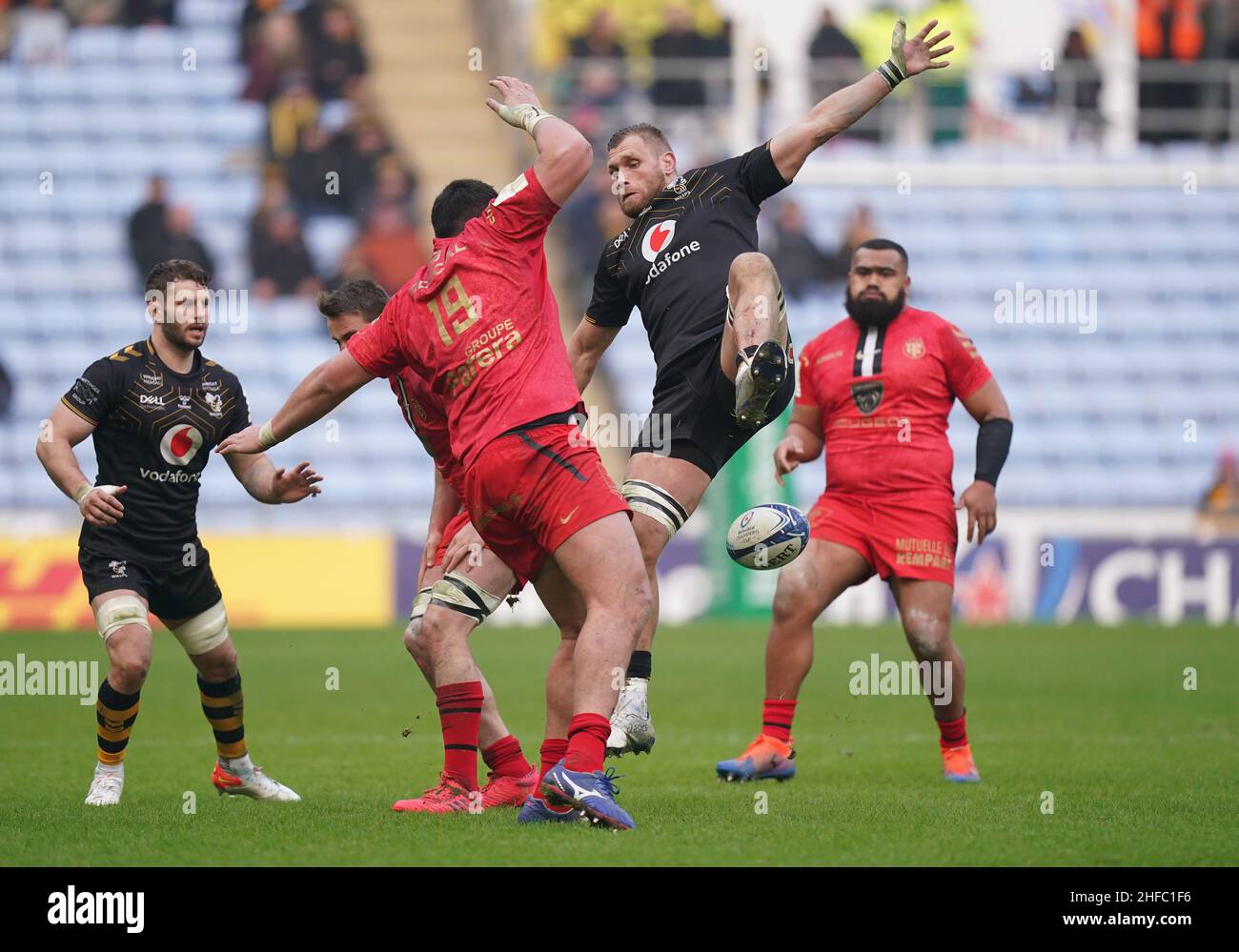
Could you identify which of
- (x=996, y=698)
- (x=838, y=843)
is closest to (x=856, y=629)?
(x=996, y=698)

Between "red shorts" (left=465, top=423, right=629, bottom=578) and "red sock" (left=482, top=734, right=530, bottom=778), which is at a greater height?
"red shorts" (left=465, top=423, right=629, bottom=578)

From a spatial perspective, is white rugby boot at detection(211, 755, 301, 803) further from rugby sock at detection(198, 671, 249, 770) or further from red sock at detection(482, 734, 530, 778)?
red sock at detection(482, 734, 530, 778)

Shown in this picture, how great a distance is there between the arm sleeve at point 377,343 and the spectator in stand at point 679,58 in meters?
17.9

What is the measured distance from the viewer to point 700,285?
7.42 metres

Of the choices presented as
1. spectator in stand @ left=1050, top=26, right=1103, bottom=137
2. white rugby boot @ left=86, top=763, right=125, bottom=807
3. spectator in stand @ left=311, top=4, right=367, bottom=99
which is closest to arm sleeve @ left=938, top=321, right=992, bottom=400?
white rugby boot @ left=86, top=763, right=125, bottom=807

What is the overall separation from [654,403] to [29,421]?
15489 mm

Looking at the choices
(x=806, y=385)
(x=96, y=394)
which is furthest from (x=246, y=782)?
(x=806, y=385)

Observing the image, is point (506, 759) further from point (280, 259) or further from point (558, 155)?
point (280, 259)

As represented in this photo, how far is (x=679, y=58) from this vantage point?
78.3ft

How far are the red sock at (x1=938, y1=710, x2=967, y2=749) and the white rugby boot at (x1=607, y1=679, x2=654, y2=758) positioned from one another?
6.34 ft

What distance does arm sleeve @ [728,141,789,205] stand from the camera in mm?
7285

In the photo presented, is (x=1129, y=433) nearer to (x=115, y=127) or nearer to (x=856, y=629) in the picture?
(x=856, y=629)

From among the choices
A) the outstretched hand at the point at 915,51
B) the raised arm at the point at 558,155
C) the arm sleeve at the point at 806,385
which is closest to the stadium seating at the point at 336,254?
the arm sleeve at the point at 806,385

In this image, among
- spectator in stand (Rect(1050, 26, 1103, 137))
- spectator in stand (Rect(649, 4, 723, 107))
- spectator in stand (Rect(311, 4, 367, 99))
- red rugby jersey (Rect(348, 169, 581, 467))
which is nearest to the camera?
red rugby jersey (Rect(348, 169, 581, 467))
